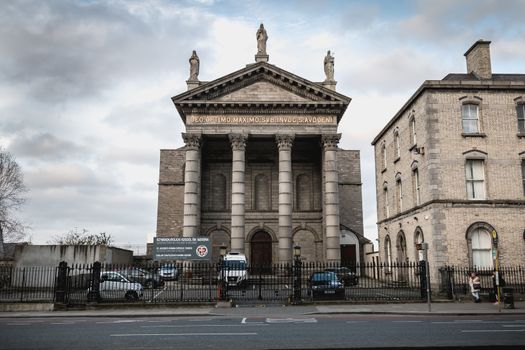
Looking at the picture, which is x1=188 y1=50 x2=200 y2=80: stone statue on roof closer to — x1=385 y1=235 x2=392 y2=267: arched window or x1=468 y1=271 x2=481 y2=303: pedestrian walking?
x1=385 y1=235 x2=392 y2=267: arched window

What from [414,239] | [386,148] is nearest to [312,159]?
[386,148]

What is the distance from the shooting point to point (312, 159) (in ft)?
151

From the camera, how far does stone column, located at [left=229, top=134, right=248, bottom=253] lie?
36.9 metres

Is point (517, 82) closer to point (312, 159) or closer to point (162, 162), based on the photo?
point (312, 159)

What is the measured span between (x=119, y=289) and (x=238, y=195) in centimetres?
1380

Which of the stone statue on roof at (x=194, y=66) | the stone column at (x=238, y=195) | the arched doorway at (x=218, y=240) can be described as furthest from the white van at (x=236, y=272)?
the stone statue on roof at (x=194, y=66)

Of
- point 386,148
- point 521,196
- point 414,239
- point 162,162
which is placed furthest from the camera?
point 162,162

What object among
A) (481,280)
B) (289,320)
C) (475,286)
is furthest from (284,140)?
(289,320)

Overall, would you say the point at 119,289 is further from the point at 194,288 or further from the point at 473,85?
the point at 473,85

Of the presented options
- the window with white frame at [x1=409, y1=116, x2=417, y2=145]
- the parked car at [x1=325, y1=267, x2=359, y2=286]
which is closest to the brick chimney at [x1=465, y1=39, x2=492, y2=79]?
the window with white frame at [x1=409, y1=116, x2=417, y2=145]

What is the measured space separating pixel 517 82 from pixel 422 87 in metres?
5.49

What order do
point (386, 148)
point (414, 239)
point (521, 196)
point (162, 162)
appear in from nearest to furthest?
1. point (521, 196)
2. point (414, 239)
3. point (386, 148)
4. point (162, 162)

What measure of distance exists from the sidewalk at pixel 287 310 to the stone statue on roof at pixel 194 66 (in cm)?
2249

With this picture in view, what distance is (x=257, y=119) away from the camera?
127 feet
